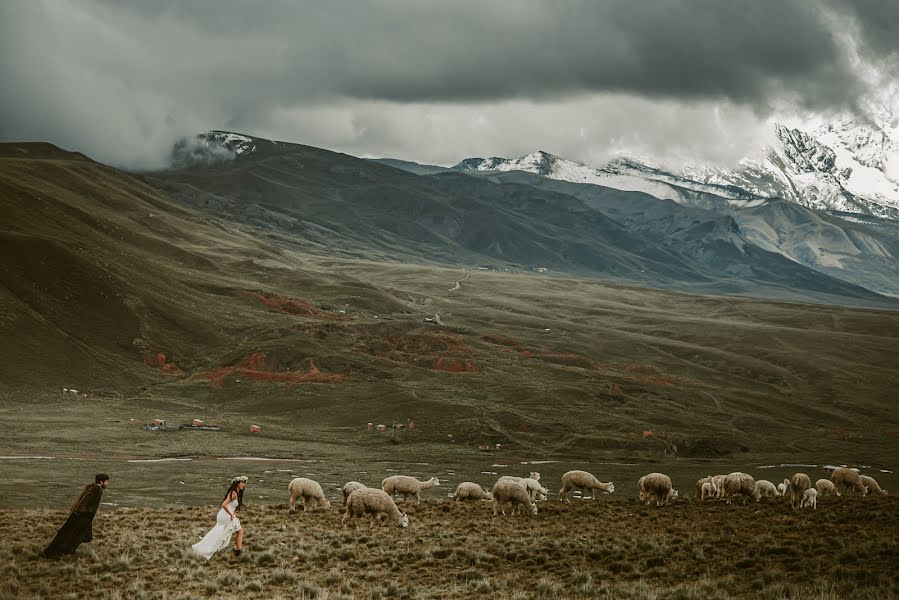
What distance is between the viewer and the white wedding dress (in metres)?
25.3

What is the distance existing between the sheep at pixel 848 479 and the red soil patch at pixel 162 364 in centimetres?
8802

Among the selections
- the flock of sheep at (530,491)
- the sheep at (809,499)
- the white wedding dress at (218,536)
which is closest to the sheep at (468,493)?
the flock of sheep at (530,491)

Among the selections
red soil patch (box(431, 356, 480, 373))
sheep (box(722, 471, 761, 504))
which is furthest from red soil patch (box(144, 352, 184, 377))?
sheep (box(722, 471, 761, 504))

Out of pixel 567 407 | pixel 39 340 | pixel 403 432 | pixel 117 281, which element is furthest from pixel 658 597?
pixel 117 281

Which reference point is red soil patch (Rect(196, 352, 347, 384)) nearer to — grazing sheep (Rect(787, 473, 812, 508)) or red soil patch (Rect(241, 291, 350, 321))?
red soil patch (Rect(241, 291, 350, 321))

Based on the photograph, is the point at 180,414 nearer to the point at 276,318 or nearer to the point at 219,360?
the point at 219,360

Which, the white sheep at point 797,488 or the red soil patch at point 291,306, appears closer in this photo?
the white sheep at point 797,488

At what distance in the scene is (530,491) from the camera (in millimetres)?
38250

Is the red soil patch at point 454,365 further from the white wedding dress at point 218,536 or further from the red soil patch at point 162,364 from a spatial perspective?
the white wedding dress at point 218,536

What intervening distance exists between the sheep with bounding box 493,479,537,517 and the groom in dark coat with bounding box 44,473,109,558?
1504 centimetres

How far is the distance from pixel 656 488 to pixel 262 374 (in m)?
79.3

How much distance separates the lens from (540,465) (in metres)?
71.4

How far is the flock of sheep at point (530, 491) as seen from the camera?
31234 mm

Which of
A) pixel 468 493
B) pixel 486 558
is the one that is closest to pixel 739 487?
pixel 468 493
